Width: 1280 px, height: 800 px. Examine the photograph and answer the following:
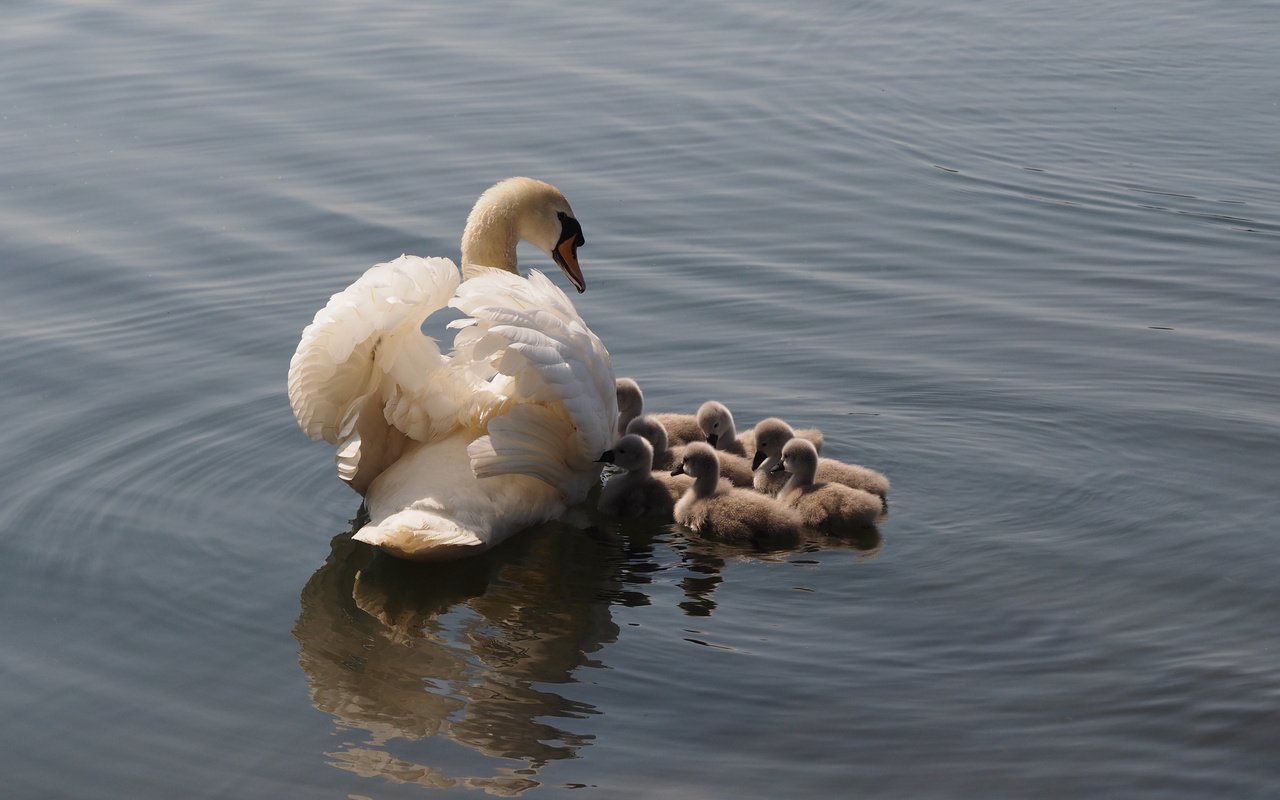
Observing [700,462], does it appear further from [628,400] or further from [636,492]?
[628,400]

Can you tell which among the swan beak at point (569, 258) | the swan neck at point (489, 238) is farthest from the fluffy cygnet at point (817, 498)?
the swan neck at point (489, 238)

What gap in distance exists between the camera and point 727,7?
726 inches

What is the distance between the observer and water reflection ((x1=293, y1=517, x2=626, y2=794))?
6145 mm

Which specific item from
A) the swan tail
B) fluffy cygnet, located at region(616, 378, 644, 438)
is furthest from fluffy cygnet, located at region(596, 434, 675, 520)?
the swan tail

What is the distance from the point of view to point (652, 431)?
8820mm

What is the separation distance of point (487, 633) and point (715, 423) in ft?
7.25

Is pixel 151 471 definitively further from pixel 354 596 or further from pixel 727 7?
pixel 727 7

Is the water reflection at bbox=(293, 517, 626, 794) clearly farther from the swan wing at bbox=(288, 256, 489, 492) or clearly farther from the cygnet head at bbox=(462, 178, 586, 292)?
the cygnet head at bbox=(462, 178, 586, 292)

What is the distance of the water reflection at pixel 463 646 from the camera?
20.2 feet

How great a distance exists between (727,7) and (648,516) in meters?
11.2

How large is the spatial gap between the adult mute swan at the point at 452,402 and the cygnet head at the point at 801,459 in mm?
872

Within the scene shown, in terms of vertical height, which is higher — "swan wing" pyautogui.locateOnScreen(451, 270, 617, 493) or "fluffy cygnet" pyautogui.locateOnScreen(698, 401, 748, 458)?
"swan wing" pyautogui.locateOnScreen(451, 270, 617, 493)

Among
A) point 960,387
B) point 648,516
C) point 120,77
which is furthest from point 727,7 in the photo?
point 648,516

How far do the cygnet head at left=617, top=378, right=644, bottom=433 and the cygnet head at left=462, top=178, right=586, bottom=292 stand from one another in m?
0.87
